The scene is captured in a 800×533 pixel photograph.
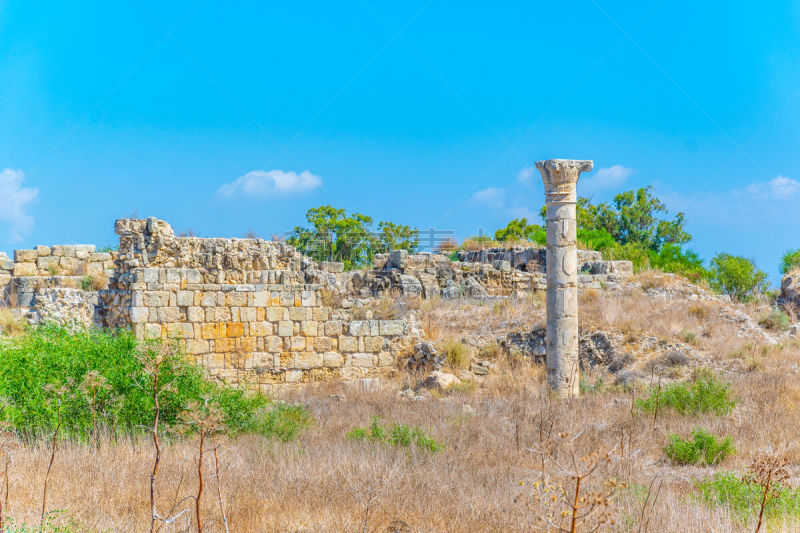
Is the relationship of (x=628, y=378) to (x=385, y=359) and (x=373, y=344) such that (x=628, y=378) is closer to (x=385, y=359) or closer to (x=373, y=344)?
(x=385, y=359)

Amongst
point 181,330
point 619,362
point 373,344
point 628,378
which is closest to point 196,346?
point 181,330

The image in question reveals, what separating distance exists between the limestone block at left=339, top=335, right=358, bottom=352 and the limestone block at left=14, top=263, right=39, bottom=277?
7287mm

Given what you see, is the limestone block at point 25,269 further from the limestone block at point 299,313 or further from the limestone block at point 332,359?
the limestone block at point 332,359

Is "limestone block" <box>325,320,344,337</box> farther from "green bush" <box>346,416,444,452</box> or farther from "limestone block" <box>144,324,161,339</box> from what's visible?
"green bush" <box>346,416,444,452</box>

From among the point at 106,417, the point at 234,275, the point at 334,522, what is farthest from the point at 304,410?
the point at 334,522

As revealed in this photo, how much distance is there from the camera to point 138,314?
11148 mm

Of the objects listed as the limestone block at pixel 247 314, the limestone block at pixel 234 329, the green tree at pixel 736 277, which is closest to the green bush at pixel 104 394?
the limestone block at pixel 234 329

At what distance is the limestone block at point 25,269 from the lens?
49.9ft

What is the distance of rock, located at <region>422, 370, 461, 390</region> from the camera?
11.7 meters

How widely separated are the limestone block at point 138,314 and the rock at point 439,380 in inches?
180

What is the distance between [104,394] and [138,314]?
392 centimetres

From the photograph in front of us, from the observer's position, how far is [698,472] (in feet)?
22.0

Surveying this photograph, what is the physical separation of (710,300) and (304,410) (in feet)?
36.5

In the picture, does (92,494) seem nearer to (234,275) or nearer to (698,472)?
(698,472)
